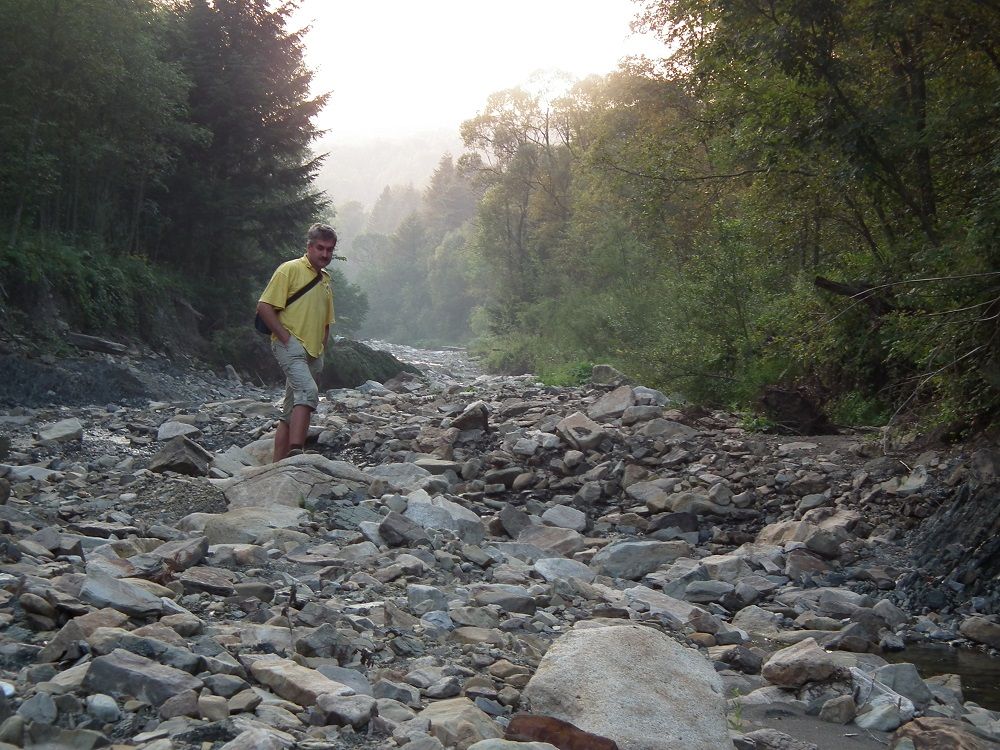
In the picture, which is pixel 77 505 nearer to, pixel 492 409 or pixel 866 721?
pixel 866 721

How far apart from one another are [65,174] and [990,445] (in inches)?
811

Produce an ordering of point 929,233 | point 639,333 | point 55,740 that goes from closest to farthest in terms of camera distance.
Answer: point 55,740
point 929,233
point 639,333

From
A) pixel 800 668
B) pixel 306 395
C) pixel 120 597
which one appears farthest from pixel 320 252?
pixel 800 668

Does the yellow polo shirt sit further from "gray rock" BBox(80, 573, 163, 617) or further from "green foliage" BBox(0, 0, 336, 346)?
"green foliage" BBox(0, 0, 336, 346)

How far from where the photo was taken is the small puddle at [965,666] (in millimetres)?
4320

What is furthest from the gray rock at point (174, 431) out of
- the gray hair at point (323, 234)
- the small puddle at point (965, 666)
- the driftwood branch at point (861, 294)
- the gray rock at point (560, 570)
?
the small puddle at point (965, 666)

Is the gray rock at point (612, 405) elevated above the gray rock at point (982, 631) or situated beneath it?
elevated above

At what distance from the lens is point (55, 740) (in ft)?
7.60

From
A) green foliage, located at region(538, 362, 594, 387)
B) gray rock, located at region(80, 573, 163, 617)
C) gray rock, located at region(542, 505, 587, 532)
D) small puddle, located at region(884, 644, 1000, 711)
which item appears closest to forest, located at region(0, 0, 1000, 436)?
green foliage, located at region(538, 362, 594, 387)

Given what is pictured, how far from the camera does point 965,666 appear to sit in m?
4.78

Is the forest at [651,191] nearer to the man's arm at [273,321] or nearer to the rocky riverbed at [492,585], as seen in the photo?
the rocky riverbed at [492,585]

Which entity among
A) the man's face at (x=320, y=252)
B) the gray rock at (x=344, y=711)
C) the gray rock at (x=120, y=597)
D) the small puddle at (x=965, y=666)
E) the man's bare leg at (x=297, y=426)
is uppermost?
the man's face at (x=320, y=252)

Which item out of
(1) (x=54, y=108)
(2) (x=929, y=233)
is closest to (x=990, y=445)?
(2) (x=929, y=233)

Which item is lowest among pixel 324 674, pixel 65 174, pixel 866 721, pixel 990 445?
pixel 866 721
